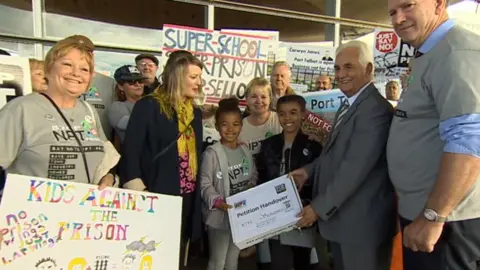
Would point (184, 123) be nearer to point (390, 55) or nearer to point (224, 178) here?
point (224, 178)

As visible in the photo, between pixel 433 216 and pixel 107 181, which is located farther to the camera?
pixel 107 181

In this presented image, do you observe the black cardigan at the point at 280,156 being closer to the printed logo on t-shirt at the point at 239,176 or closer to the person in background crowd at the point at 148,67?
the printed logo on t-shirt at the point at 239,176

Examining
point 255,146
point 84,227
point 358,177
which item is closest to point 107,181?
point 84,227

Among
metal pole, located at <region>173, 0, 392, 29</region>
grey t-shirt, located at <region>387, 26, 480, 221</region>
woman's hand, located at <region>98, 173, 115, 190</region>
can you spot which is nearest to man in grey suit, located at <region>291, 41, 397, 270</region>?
grey t-shirt, located at <region>387, 26, 480, 221</region>

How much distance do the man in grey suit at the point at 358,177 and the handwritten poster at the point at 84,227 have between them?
93 centimetres

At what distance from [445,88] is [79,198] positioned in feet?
5.82

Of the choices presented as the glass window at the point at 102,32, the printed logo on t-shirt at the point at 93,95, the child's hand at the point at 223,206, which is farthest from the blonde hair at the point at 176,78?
the glass window at the point at 102,32

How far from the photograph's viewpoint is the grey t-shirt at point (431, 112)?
5.44 feet

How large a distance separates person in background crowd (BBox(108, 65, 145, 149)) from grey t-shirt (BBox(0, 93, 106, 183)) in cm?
128

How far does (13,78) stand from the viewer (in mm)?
3023

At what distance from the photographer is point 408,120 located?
1.97 m

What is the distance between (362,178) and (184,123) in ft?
3.86

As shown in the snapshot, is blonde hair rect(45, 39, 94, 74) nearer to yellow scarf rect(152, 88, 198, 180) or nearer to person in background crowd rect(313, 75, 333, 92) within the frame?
yellow scarf rect(152, 88, 198, 180)

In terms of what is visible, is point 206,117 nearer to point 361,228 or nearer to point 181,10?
point 361,228
